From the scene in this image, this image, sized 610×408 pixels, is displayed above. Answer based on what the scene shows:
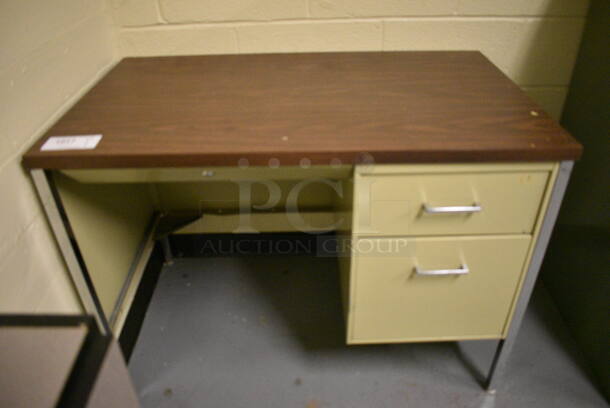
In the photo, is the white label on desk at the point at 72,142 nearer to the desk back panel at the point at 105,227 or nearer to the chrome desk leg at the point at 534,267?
the desk back panel at the point at 105,227

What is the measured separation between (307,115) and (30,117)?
57cm

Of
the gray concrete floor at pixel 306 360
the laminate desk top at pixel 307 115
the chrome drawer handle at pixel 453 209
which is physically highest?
the laminate desk top at pixel 307 115

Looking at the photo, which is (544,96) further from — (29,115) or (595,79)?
(29,115)

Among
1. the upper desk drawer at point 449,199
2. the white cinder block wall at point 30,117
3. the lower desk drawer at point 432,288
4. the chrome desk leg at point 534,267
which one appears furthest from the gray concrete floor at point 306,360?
the upper desk drawer at point 449,199

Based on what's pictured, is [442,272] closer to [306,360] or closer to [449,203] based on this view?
[449,203]

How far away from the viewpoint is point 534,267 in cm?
96

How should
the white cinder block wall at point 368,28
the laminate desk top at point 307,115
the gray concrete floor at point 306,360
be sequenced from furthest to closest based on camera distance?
the white cinder block wall at point 368,28 → the gray concrete floor at point 306,360 → the laminate desk top at point 307,115

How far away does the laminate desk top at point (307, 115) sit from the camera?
2.69ft

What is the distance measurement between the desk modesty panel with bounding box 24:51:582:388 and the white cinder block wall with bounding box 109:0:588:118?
11 centimetres

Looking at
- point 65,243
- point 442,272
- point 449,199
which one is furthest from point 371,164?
point 65,243

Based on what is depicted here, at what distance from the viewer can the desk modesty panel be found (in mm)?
829

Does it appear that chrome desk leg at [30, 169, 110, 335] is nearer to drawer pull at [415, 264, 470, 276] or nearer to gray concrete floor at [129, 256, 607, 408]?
gray concrete floor at [129, 256, 607, 408]

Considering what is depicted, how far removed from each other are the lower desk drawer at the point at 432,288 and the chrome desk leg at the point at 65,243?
1.84 feet

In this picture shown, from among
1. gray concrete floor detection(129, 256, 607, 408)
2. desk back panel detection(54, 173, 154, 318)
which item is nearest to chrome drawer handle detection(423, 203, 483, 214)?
gray concrete floor detection(129, 256, 607, 408)
